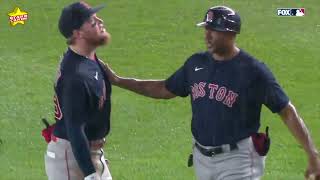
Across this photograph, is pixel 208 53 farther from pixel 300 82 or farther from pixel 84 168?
pixel 300 82

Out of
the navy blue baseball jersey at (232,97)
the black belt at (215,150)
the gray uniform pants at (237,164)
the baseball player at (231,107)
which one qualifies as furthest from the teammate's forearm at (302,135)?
the black belt at (215,150)

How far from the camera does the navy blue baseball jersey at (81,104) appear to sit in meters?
6.20

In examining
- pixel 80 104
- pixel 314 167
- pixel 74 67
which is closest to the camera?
pixel 80 104

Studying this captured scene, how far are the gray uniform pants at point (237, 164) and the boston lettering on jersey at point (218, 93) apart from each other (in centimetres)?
38

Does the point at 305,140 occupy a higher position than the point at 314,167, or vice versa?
the point at 305,140

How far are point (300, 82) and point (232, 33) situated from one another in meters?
8.64

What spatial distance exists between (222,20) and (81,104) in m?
1.40

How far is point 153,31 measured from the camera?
1945 cm

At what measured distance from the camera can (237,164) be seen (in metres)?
6.66

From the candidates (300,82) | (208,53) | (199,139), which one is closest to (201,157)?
(199,139)

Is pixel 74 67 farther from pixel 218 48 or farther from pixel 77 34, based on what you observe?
pixel 218 48

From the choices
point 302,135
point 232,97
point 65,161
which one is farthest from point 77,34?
point 302,135

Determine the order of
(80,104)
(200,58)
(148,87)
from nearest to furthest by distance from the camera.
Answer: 1. (80,104)
2. (200,58)
3. (148,87)

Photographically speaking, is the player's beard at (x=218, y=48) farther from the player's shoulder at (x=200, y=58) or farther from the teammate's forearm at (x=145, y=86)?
the teammate's forearm at (x=145, y=86)
